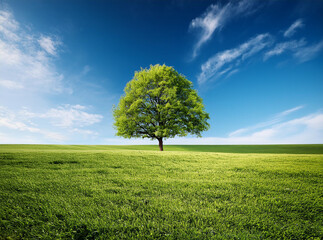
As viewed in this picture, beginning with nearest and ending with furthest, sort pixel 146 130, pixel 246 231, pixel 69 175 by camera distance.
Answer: pixel 246 231
pixel 69 175
pixel 146 130

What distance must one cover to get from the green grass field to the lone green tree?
46.6ft

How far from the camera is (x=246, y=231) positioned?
125 inches

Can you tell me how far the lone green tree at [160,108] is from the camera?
21203 mm

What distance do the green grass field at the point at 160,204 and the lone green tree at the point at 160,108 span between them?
14.2 metres

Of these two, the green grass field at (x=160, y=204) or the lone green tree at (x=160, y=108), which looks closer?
the green grass field at (x=160, y=204)

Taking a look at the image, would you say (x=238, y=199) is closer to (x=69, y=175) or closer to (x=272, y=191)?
(x=272, y=191)

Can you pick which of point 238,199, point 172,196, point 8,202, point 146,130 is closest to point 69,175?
point 8,202

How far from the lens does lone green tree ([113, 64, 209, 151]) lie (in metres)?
21.2

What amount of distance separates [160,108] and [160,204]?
1733 cm

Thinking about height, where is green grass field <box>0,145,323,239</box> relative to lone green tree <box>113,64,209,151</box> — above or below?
below

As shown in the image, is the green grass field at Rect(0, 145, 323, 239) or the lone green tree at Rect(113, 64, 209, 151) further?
the lone green tree at Rect(113, 64, 209, 151)

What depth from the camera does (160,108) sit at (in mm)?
21062

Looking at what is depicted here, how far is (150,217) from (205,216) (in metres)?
1.27

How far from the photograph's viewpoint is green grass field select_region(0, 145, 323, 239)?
126 inches
